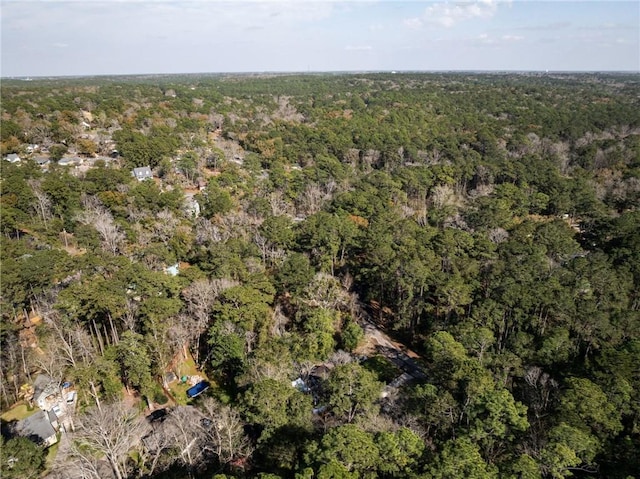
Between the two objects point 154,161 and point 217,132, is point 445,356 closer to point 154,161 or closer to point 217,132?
point 154,161

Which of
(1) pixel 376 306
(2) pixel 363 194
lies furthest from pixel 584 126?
(1) pixel 376 306

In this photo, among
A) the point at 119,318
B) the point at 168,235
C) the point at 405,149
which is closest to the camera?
the point at 119,318

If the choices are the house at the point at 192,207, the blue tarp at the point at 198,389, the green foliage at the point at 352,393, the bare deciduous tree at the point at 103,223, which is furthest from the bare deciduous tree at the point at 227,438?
the house at the point at 192,207

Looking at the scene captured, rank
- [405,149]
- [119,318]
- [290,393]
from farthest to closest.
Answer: [405,149]
[119,318]
[290,393]

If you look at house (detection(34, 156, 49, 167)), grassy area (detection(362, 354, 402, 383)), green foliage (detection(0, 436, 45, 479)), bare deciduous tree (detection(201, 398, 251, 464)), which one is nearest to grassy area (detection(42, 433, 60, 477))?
green foliage (detection(0, 436, 45, 479))

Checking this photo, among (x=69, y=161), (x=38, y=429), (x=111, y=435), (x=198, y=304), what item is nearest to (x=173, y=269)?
(x=198, y=304)

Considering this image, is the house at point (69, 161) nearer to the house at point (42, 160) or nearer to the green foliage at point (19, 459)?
the house at point (42, 160)
